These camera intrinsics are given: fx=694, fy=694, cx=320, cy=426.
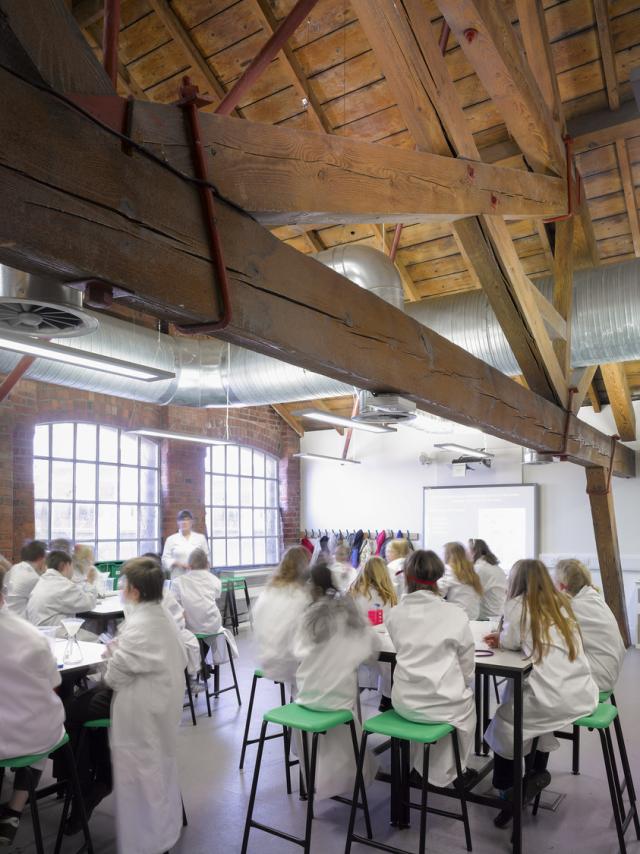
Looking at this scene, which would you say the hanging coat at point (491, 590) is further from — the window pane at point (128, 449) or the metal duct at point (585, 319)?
the window pane at point (128, 449)

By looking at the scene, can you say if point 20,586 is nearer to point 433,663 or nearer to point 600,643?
point 433,663

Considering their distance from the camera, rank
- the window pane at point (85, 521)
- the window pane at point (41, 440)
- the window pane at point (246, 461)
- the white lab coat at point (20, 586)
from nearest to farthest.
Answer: the white lab coat at point (20, 586) < the window pane at point (41, 440) < the window pane at point (85, 521) < the window pane at point (246, 461)

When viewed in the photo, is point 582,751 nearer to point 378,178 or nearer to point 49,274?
point 378,178

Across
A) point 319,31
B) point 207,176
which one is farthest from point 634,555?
point 207,176

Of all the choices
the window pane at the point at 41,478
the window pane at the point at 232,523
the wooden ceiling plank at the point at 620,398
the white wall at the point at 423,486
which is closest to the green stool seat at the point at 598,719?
the wooden ceiling plank at the point at 620,398

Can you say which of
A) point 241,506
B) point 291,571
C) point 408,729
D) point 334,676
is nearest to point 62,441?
point 241,506

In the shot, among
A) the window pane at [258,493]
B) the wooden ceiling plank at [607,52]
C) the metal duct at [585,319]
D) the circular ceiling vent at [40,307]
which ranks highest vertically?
the wooden ceiling plank at [607,52]

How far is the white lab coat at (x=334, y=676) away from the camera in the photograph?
12.2 feet

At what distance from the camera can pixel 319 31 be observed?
5.66 metres

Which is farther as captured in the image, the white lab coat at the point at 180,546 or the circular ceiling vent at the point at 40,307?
the white lab coat at the point at 180,546

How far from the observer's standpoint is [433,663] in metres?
3.60

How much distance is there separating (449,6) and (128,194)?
237cm

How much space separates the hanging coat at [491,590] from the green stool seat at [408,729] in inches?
126

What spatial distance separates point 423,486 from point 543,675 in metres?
7.64
